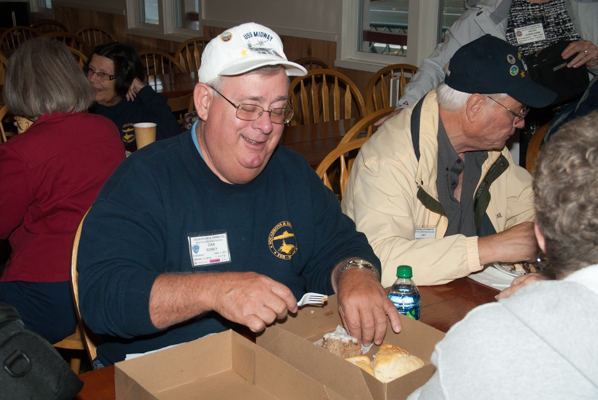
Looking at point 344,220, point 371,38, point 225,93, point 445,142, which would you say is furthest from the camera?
point 371,38

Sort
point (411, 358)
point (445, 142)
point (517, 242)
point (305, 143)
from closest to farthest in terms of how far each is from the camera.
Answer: point (411, 358)
point (517, 242)
point (445, 142)
point (305, 143)

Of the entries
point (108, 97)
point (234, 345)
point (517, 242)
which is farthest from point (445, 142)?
point (108, 97)

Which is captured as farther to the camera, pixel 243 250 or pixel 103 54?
pixel 103 54

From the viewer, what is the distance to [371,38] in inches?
188

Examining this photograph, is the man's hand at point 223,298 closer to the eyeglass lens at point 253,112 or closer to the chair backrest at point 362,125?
the eyeglass lens at point 253,112

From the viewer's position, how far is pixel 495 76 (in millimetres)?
1647

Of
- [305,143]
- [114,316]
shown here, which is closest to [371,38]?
[305,143]

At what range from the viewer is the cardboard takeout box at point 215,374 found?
0.84 metres


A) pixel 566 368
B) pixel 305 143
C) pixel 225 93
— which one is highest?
pixel 225 93

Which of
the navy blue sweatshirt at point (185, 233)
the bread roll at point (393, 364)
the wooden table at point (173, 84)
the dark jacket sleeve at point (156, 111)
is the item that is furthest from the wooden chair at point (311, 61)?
the bread roll at point (393, 364)

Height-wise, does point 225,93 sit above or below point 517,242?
above

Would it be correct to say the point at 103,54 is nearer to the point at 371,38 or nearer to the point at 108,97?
the point at 108,97

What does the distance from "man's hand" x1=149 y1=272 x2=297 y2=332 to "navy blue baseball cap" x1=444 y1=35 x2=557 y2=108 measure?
38.6 inches

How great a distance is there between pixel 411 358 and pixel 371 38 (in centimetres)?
417
